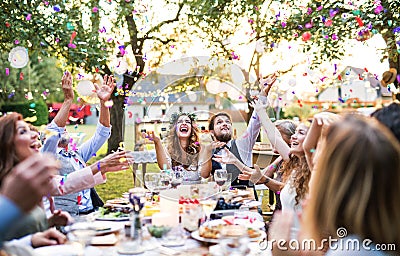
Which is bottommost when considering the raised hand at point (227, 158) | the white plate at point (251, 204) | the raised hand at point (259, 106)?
the white plate at point (251, 204)

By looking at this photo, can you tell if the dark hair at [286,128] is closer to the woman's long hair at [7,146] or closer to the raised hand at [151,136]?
the raised hand at [151,136]

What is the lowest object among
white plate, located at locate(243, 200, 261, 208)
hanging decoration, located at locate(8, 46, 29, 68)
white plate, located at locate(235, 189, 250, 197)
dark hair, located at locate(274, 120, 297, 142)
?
white plate, located at locate(235, 189, 250, 197)

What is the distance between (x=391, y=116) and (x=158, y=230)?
3.47 feet

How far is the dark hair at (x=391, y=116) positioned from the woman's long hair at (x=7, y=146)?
1.46 meters

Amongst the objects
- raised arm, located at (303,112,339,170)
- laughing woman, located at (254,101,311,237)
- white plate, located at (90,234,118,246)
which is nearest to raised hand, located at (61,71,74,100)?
white plate, located at (90,234,118,246)

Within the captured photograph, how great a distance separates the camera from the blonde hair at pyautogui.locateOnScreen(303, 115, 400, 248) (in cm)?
129

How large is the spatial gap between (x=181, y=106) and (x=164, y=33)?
392 cm

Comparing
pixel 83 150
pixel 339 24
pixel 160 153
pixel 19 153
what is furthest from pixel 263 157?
pixel 339 24

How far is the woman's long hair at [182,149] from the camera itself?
3734mm

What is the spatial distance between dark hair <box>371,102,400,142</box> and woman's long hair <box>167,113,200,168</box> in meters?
2.01

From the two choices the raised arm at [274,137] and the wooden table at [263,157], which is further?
the wooden table at [263,157]

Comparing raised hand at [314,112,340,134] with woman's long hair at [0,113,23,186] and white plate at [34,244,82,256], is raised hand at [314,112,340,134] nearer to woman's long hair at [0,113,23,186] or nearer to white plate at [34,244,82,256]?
white plate at [34,244,82,256]

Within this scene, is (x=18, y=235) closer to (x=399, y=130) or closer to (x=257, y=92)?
(x=399, y=130)

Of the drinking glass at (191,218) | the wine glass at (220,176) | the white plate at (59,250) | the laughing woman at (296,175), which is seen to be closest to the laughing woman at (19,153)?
the white plate at (59,250)
